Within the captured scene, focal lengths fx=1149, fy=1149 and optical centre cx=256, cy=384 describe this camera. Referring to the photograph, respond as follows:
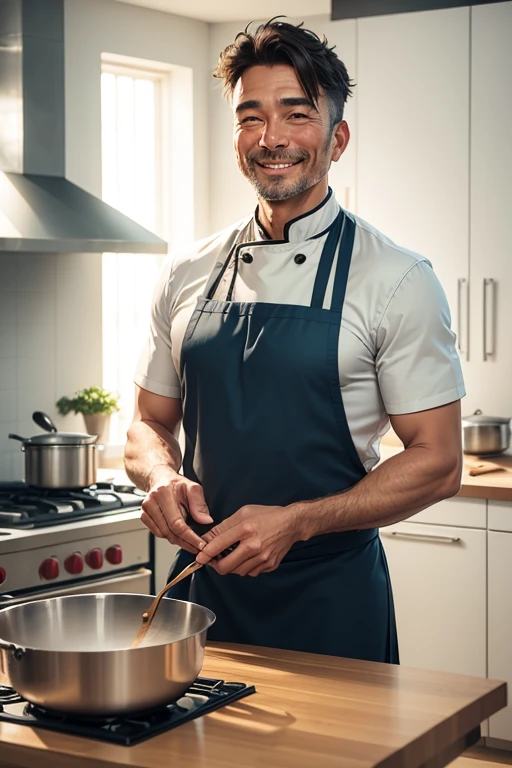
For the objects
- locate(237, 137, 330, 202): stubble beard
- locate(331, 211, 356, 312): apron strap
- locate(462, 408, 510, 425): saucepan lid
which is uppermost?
locate(237, 137, 330, 202): stubble beard

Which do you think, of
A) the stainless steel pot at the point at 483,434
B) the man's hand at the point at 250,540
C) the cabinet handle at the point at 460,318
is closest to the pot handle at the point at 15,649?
the man's hand at the point at 250,540

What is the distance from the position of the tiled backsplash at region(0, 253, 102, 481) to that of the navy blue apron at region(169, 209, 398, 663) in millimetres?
1839

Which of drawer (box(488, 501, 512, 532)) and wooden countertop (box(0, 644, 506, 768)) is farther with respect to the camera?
drawer (box(488, 501, 512, 532))

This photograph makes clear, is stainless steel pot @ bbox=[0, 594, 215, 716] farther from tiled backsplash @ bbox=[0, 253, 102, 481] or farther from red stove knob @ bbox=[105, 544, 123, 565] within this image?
tiled backsplash @ bbox=[0, 253, 102, 481]

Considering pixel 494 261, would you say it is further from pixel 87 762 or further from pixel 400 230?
pixel 87 762

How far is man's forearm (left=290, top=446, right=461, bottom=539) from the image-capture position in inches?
73.4

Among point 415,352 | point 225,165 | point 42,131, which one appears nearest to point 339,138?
point 415,352

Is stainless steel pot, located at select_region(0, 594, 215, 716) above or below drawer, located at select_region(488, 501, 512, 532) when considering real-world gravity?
above

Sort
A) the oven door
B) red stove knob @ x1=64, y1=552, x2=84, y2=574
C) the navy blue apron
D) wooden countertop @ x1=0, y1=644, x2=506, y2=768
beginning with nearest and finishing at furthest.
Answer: wooden countertop @ x1=0, y1=644, x2=506, y2=768, the navy blue apron, the oven door, red stove knob @ x1=64, y1=552, x2=84, y2=574

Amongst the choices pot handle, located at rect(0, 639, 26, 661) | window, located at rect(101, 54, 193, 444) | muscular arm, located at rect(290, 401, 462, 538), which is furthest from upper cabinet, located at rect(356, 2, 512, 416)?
pot handle, located at rect(0, 639, 26, 661)

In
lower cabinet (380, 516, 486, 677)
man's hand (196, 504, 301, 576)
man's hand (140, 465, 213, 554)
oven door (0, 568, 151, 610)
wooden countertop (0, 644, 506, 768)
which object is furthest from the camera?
lower cabinet (380, 516, 486, 677)

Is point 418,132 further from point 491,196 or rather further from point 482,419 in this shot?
point 482,419

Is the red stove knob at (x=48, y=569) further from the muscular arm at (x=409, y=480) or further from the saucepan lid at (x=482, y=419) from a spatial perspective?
the saucepan lid at (x=482, y=419)

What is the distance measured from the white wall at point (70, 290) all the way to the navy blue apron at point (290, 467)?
6.06 feet
